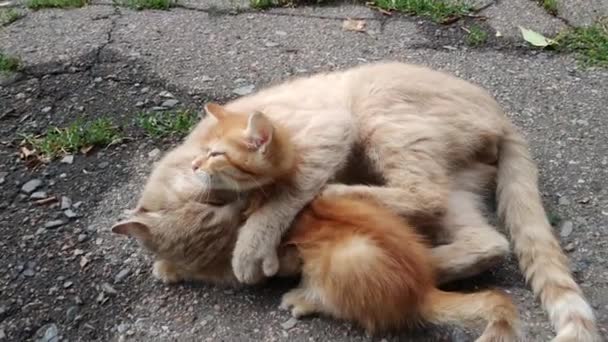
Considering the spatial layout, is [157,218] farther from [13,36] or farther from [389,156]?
[13,36]

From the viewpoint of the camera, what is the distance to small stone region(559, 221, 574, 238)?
10.8 ft

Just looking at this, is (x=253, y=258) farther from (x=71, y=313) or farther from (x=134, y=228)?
(x=71, y=313)

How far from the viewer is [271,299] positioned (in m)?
3.07

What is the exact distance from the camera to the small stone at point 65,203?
371 cm

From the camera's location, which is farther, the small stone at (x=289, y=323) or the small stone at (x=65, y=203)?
the small stone at (x=65, y=203)

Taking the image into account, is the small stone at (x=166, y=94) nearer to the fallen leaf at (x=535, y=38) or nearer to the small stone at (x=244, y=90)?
the small stone at (x=244, y=90)

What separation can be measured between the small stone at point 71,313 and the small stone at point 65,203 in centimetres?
74

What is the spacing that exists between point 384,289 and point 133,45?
326cm

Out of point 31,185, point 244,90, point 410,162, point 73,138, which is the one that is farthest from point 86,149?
point 410,162

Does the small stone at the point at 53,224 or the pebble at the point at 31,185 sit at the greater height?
the pebble at the point at 31,185

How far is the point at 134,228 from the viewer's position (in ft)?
9.77

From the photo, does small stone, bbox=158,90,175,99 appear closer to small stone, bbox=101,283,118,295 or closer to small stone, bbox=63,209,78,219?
small stone, bbox=63,209,78,219

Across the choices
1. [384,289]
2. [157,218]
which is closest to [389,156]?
[384,289]

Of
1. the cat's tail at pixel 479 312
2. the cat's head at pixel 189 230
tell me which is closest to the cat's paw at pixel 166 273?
the cat's head at pixel 189 230
